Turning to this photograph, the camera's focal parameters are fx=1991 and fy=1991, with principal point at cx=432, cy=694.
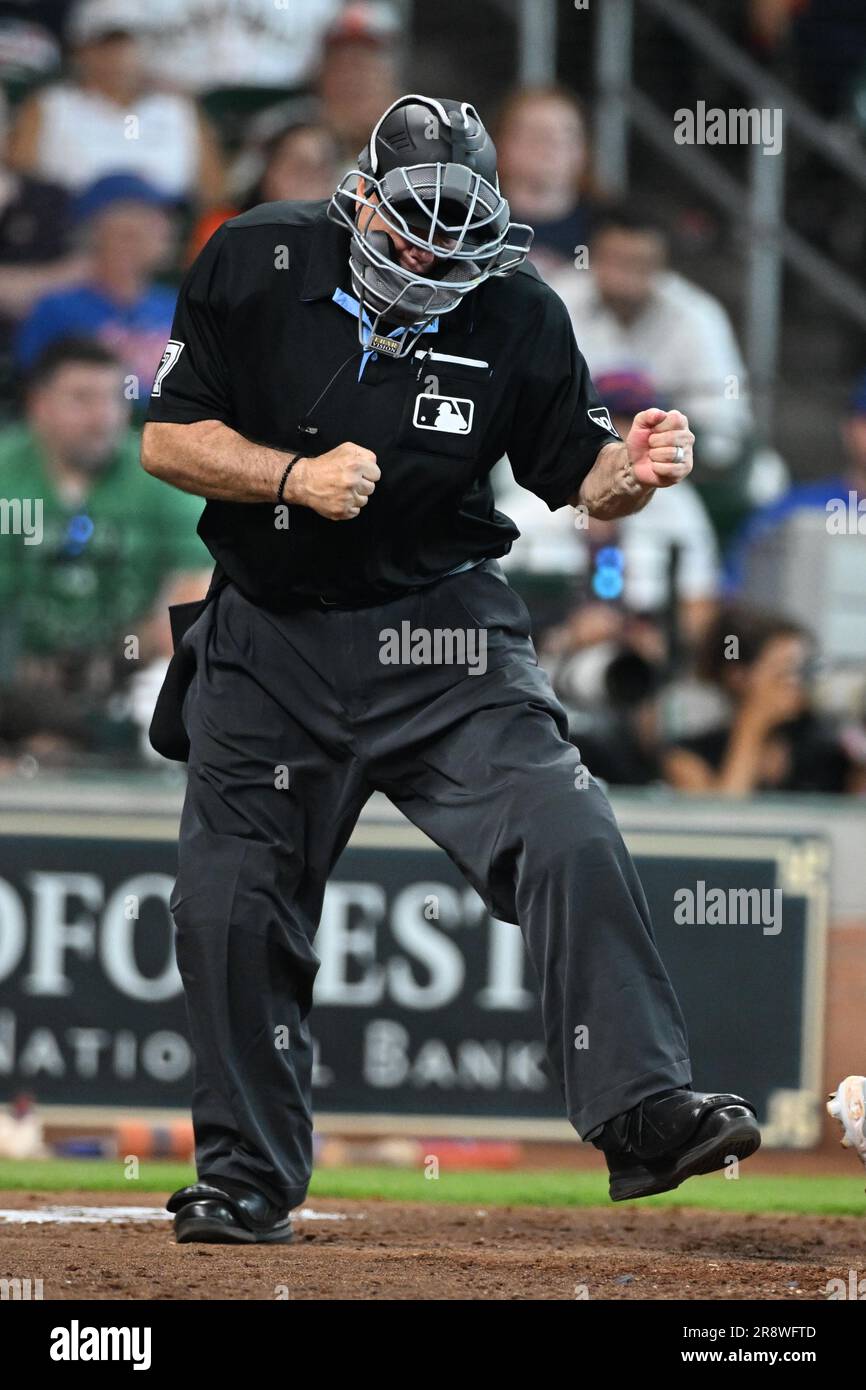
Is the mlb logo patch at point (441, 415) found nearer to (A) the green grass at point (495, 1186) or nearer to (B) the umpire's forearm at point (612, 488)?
(B) the umpire's forearm at point (612, 488)

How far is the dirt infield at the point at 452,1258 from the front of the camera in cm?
377

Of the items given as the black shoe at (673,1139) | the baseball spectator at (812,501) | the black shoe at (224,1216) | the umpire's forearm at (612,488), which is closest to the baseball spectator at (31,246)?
the baseball spectator at (812,501)

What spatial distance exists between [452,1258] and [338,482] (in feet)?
5.58

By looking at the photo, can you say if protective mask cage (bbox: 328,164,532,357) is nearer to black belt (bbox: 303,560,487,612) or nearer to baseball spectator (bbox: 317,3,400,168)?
black belt (bbox: 303,560,487,612)

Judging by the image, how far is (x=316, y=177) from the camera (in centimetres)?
965

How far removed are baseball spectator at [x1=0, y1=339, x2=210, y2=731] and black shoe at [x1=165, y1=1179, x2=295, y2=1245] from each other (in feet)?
13.4

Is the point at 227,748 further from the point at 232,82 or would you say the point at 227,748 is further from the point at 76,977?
the point at 232,82

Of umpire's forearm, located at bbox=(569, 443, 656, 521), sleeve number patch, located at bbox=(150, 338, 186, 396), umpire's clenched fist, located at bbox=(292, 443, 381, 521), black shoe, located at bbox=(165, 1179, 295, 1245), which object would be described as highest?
sleeve number patch, located at bbox=(150, 338, 186, 396)

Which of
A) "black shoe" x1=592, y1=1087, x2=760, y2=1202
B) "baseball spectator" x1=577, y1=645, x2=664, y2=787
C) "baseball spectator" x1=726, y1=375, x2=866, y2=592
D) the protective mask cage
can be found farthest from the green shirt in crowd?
"black shoe" x1=592, y1=1087, x2=760, y2=1202

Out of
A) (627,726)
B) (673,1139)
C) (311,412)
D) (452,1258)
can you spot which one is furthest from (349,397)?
(627,726)

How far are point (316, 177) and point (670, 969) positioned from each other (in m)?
4.27

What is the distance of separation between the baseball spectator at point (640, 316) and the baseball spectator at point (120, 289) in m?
1.98

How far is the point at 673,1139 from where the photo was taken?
394cm

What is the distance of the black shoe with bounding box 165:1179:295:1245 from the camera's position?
4.41m
